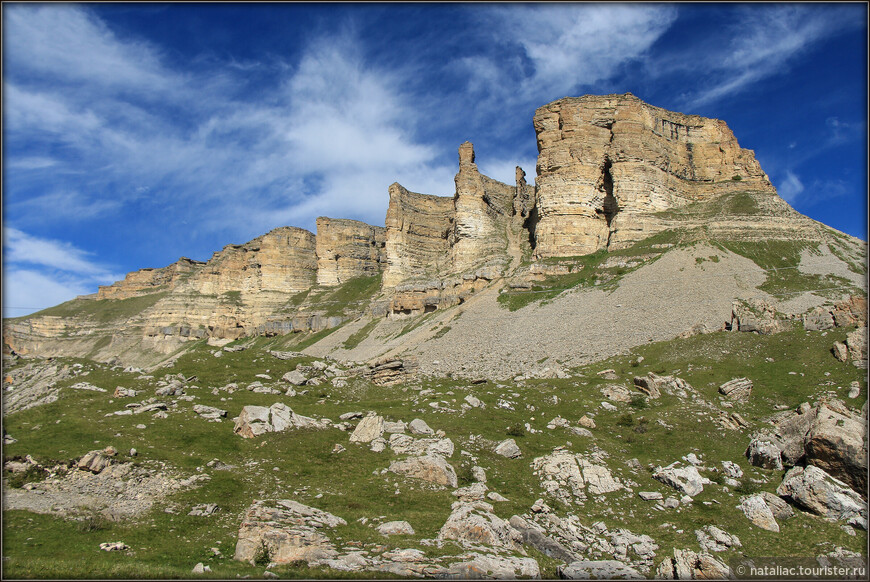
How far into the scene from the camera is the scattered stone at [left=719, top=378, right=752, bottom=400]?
24891 millimetres

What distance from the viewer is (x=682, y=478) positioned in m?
16.0

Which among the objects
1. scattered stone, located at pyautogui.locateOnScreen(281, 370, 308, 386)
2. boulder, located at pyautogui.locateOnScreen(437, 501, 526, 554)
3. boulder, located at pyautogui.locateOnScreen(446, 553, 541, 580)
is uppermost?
scattered stone, located at pyautogui.locateOnScreen(281, 370, 308, 386)

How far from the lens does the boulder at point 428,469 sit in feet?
51.1

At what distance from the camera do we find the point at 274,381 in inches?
1085

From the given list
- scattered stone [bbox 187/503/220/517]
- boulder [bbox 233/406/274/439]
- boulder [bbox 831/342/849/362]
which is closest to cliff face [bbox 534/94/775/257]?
boulder [bbox 831/342/849/362]

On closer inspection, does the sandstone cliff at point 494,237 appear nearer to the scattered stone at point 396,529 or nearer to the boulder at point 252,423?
the boulder at point 252,423

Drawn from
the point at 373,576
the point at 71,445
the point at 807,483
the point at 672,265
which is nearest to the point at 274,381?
the point at 71,445

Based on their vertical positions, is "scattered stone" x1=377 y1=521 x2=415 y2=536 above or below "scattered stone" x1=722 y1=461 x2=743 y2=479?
below

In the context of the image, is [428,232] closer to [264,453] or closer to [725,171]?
[725,171]

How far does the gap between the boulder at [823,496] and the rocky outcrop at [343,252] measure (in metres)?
115

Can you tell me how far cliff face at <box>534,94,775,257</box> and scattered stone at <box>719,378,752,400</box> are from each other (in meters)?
42.6

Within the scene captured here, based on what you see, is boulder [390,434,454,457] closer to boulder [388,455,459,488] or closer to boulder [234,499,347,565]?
boulder [388,455,459,488]

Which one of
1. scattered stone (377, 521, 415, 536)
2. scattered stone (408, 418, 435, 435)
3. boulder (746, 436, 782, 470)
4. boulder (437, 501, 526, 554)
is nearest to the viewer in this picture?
boulder (437, 501, 526, 554)

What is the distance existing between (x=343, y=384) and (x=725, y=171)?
7790 centimetres
